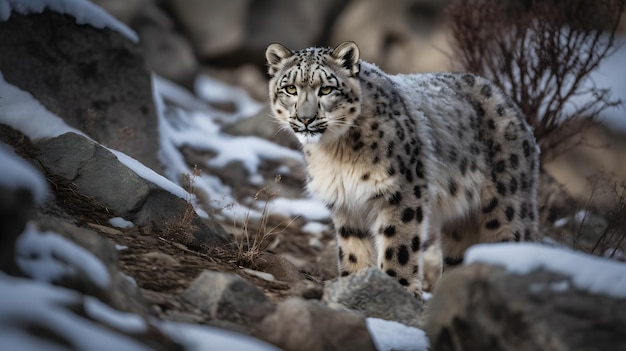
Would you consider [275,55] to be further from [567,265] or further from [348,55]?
[567,265]

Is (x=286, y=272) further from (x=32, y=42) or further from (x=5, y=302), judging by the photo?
(x=32, y=42)

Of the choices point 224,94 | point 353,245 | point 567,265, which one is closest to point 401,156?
point 353,245

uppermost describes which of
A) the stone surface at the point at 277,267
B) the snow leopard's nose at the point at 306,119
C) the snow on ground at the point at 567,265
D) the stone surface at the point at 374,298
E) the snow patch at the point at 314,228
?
the snow patch at the point at 314,228

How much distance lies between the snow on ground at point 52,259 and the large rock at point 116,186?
151cm

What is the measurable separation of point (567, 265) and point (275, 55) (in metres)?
2.95

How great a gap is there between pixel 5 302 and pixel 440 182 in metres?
3.63

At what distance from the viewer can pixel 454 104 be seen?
5.67 metres

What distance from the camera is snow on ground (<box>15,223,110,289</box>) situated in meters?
2.70

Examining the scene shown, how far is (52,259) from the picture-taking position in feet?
9.07

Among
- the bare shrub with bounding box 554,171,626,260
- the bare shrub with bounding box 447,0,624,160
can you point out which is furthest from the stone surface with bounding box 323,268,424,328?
the bare shrub with bounding box 447,0,624,160

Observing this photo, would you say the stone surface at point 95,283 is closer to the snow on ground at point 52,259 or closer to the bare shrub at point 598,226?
the snow on ground at point 52,259

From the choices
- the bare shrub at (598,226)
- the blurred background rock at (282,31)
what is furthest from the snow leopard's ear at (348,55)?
the blurred background rock at (282,31)

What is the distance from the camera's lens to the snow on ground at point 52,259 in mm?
2703

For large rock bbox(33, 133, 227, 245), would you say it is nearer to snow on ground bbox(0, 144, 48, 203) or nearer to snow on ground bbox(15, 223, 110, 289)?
snow on ground bbox(15, 223, 110, 289)
